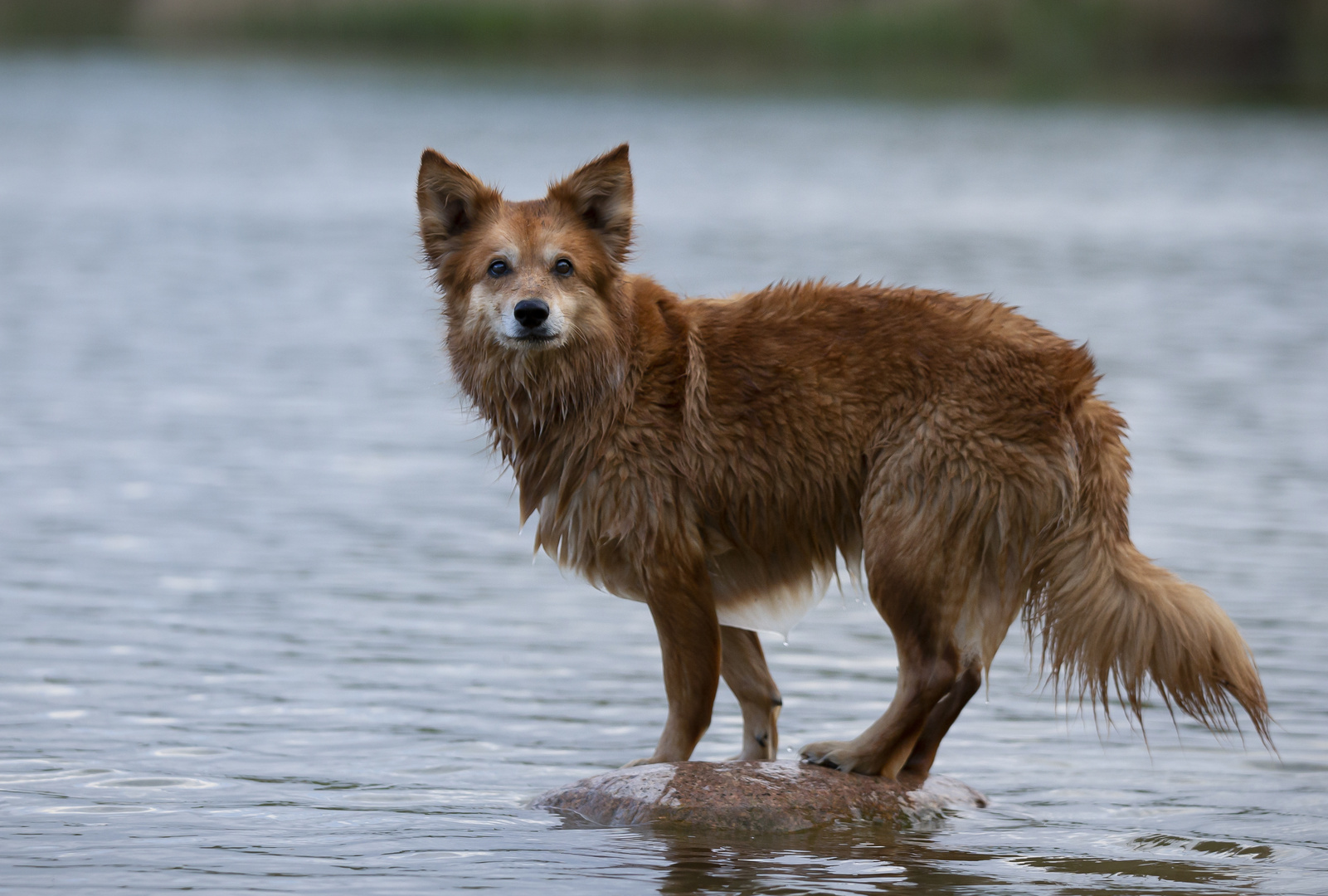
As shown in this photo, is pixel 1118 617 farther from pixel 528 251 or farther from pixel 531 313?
pixel 528 251

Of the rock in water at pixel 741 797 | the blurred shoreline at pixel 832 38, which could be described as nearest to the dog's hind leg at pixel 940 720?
the rock in water at pixel 741 797

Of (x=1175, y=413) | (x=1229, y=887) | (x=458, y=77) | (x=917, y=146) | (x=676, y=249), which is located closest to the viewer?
(x=1229, y=887)

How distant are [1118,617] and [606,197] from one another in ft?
8.19

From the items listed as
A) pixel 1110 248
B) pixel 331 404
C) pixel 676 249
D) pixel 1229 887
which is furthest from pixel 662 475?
pixel 1110 248

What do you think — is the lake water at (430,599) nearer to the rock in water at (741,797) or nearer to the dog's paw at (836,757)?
the rock in water at (741,797)

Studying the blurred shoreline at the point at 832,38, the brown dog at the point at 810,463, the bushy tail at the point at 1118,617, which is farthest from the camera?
the blurred shoreline at the point at 832,38

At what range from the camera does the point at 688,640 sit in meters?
6.52

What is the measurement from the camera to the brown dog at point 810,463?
20.5 feet

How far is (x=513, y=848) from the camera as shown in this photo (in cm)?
605

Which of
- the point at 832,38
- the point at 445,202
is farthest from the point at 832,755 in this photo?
the point at 832,38

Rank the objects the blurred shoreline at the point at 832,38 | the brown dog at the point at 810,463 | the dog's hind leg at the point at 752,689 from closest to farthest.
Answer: the brown dog at the point at 810,463, the dog's hind leg at the point at 752,689, the blurred shoreline at the point at 832,38

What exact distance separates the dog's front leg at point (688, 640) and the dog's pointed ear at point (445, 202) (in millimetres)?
1561

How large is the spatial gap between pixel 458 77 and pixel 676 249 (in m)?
39.7

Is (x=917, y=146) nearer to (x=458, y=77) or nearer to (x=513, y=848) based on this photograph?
(x=458, y=77)
